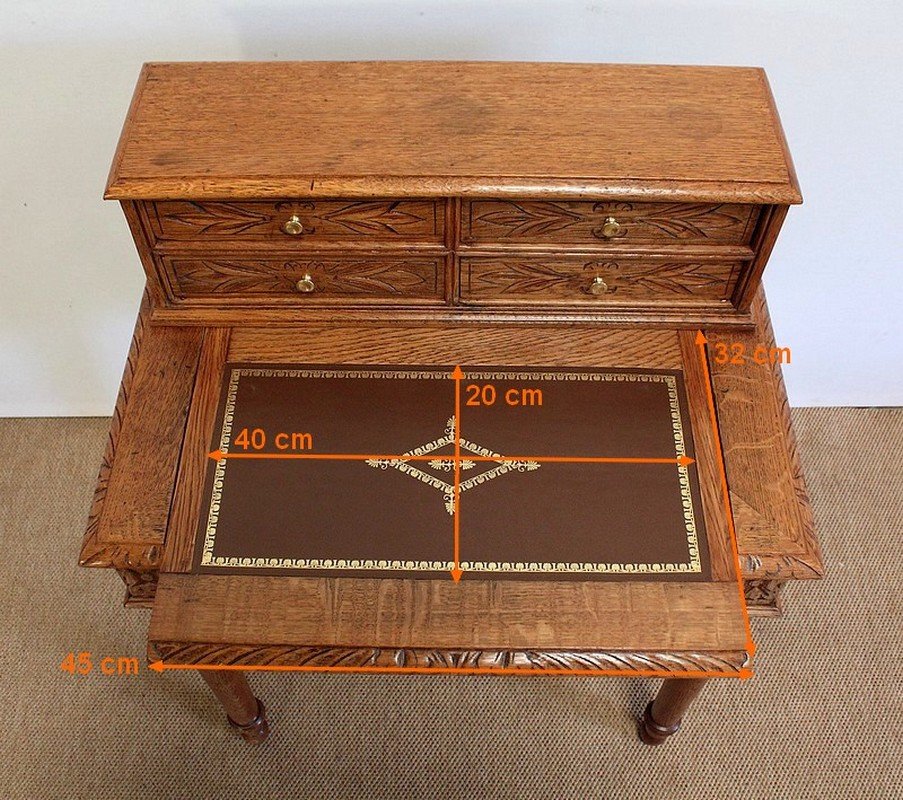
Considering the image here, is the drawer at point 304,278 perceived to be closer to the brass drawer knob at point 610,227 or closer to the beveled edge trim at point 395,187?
the beveled edge trim at point 395,187

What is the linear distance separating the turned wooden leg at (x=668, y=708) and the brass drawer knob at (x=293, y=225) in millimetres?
1037

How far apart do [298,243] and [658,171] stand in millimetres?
562

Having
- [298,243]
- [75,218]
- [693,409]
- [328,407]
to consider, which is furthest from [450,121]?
[75,218]

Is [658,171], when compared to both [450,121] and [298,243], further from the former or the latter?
[298,243]

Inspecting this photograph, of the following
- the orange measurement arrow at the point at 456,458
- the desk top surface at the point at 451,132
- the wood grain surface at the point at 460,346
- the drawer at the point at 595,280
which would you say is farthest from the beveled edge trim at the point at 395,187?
the orange measurement arrow at the point at 456,458

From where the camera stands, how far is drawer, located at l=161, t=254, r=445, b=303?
4.59ft

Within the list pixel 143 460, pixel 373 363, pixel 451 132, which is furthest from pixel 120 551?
pixel 451 132

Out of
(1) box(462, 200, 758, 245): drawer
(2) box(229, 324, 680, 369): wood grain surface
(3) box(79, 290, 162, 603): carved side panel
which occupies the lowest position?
(3) box(79, 290, 162, 603): carved side panel

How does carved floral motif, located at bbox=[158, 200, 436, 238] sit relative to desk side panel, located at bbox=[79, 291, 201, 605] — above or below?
above

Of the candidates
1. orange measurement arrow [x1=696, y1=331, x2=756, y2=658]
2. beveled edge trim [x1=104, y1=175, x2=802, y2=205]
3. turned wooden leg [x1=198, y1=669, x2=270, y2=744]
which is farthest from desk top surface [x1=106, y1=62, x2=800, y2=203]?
turned wooden leg [x1=198, y1=669, x2=270, y2=744]

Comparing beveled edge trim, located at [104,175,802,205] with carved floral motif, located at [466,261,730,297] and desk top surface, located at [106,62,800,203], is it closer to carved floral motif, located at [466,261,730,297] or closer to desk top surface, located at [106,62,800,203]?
desk top surface, located at [106,62,800,203]

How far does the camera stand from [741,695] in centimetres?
200

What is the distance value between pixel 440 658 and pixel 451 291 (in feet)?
1.94

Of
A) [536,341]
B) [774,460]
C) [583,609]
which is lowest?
[583,609]
